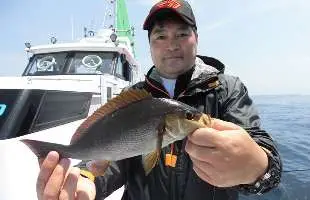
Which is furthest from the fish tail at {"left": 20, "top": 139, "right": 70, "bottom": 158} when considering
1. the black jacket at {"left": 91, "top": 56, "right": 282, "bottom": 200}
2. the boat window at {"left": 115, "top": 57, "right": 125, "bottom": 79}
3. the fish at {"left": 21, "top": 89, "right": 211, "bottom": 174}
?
the boat window at {"left": 115, "top": 57, "right": 125, "bottom": 79}

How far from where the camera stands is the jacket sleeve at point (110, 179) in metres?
2.74

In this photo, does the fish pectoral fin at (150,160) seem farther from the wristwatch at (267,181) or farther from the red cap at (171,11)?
the red cap at (171,11)

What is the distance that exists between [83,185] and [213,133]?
3.61ft

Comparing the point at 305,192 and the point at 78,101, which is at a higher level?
the point at 78,101

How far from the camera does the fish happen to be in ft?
5.67

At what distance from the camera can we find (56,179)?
1953mm

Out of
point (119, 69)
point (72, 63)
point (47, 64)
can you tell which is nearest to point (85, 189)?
point (72, 63)

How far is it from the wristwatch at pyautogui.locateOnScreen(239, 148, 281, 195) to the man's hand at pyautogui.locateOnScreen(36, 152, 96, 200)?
2.87 feet

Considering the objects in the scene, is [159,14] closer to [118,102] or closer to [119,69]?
[118,102]

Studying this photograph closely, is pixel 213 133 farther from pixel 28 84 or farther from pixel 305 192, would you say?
pixel 305 192

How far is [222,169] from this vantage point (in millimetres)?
1682

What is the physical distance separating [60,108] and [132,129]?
143 inches

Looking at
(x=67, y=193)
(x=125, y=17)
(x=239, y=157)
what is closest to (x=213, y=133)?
(x=239, y=157)

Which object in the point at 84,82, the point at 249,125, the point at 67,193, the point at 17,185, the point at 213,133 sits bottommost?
the point at 17,185
